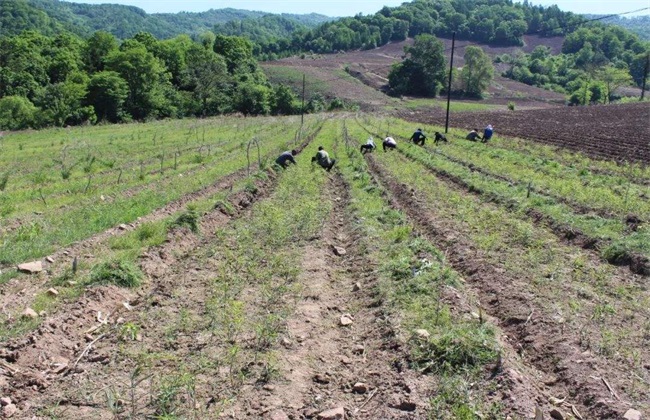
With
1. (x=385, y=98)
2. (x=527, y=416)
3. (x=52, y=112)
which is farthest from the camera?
(x=385, y=98)

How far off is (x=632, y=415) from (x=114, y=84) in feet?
217

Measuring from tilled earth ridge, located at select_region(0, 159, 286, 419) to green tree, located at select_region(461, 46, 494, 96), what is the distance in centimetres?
10125

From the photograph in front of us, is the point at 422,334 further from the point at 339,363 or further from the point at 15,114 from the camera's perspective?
the point at 15,114

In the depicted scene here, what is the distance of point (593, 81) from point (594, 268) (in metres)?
111

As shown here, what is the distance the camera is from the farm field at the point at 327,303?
5.60 meters

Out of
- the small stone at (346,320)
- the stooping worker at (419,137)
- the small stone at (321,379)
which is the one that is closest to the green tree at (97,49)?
the stooping worker at (419,137)

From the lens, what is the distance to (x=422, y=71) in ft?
338

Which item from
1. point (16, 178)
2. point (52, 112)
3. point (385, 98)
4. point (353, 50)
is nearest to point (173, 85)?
point (52, 112)

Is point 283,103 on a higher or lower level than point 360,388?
higher

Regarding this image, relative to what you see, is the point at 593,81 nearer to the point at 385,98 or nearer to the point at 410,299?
the point at 385,98

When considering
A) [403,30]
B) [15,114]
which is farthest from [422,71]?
[403,30]

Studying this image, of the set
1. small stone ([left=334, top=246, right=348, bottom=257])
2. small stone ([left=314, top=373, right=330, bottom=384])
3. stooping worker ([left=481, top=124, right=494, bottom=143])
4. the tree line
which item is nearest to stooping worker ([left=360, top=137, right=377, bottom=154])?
stooping worker ([left=481, top=124, right=494, bottom=143])

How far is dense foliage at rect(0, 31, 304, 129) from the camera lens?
58.8 m

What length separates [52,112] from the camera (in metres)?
57.5
